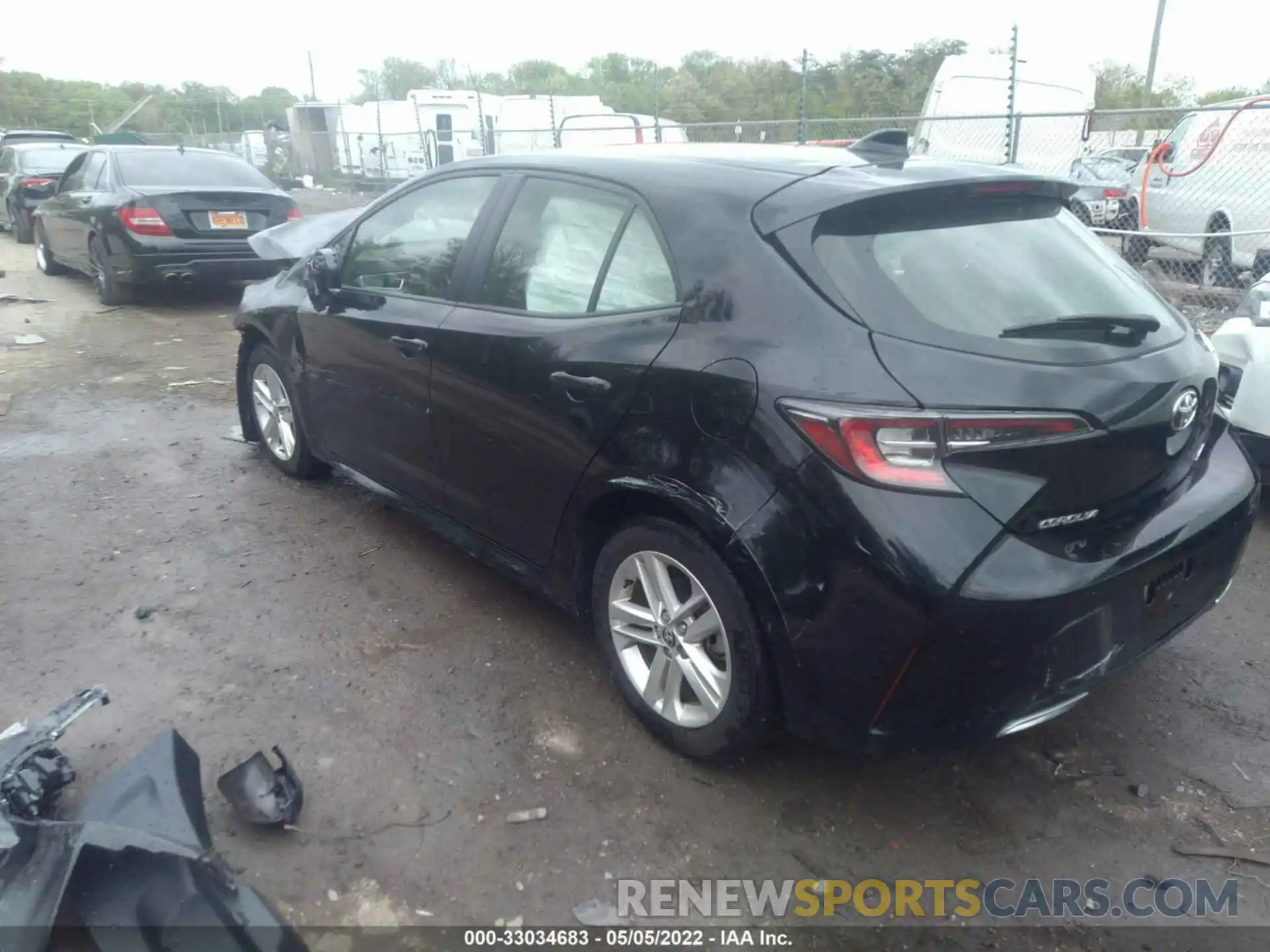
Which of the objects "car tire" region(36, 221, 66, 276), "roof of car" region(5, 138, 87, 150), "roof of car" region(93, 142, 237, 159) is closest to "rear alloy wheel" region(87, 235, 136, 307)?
"roof of car" region(93, 142, 237, 159)

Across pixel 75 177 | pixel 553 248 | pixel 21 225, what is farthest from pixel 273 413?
pixel 21 225

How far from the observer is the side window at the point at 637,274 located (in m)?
2.83

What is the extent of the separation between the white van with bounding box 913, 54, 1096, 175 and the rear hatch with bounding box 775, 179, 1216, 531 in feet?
37.2

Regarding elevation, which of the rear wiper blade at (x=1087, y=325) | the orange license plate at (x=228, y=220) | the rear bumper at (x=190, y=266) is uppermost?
the rear wiper blade at (x=1087, y=325)

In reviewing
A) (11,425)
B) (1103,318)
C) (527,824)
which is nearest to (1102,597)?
(1103,318)

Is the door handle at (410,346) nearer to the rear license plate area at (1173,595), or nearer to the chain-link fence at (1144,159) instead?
the chain-link fence at (1144,159)

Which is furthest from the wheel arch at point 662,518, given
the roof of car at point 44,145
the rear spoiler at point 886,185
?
the roof of car at point 44,145

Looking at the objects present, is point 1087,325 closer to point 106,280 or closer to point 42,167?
point 106,280

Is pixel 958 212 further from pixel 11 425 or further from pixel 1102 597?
pixel 11 425

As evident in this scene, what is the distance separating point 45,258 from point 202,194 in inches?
170

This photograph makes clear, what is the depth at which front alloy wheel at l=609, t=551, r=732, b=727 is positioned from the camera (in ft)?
9.05

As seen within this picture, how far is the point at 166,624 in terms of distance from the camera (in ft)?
12.4

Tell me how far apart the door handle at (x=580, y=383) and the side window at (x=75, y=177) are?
372 inches

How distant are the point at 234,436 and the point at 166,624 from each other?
95.8 inches
